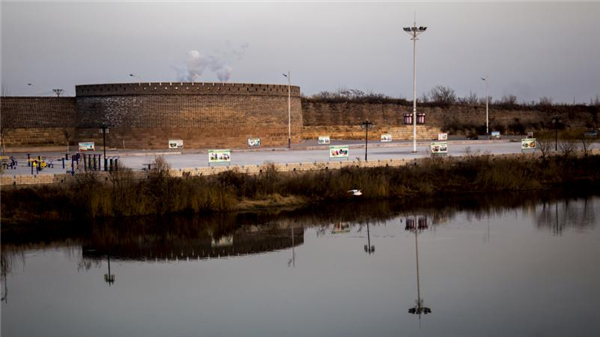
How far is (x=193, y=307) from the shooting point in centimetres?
1441

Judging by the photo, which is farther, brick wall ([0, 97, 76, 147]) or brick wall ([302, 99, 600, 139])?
brick wall ([302, 99, 600, 139])

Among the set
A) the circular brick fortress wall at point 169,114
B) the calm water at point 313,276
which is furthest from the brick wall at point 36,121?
the calm water at point 313,276

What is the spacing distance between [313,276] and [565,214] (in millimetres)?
10377

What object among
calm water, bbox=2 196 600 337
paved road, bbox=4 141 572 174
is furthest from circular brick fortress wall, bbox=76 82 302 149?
calm water, bbox=2 196 600 337

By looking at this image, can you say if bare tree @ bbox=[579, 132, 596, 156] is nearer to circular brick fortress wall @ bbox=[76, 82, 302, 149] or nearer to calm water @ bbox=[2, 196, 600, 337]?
calm water @ bbox=[2, 196, 600, 337]

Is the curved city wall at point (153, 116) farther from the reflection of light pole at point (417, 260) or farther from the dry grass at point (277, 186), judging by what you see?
the reflection of light pole at point (417, 260)

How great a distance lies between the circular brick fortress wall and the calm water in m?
16.7

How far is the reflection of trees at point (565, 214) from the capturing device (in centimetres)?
2206

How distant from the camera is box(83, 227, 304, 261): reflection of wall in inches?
743

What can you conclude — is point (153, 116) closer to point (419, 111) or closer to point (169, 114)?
point (169, 114)

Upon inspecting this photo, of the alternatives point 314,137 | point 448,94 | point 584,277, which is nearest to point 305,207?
point 584,277

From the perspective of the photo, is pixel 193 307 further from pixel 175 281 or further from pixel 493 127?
pixel 493 127

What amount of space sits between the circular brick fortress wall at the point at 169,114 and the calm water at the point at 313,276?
54.9 ft

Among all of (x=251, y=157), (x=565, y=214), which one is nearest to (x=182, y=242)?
(x=565, y=214)
